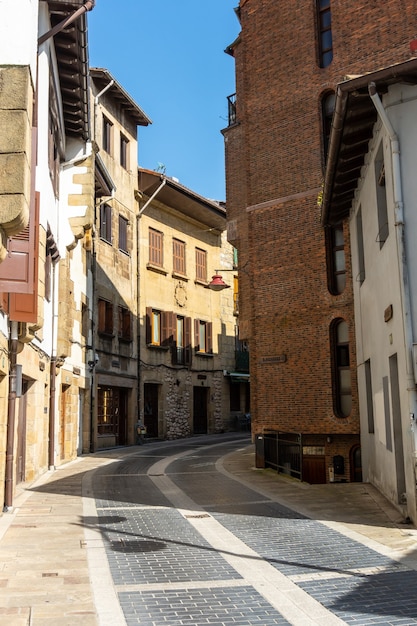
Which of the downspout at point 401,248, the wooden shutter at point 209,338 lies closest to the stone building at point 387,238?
the downspout at point 401,248

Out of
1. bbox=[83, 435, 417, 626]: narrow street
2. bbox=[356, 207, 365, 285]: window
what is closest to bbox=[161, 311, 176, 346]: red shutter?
bbox=[356, 207, 365, 285]: window

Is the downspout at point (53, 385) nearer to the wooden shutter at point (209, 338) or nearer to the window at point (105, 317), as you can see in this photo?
the window at point (105, 317)

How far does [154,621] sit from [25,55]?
6.19m

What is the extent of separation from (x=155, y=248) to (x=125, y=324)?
4.57 metres

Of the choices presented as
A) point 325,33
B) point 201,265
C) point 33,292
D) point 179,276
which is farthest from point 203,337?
point 33,292

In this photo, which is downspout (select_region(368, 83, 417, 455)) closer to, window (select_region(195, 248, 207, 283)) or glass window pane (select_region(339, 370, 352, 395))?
glass window pane (select_region(339, 370, 352, 395))

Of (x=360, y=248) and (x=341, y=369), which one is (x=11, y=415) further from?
(x=341, y=369)

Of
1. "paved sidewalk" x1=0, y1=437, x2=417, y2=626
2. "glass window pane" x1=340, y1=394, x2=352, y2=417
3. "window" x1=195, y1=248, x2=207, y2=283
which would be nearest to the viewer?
"paved sidewalk" x1=0, y1=437, x2=417, y2=626

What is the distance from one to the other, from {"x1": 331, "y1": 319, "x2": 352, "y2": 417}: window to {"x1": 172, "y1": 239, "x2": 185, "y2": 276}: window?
15.5 metres

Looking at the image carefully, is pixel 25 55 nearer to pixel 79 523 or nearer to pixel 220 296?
pixel 79 523

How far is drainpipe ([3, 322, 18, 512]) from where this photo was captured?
1110 centimetres

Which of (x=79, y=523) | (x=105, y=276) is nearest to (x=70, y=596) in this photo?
(x=79, y=523)

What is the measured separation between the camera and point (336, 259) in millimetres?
17969

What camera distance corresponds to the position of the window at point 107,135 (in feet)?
88.3
